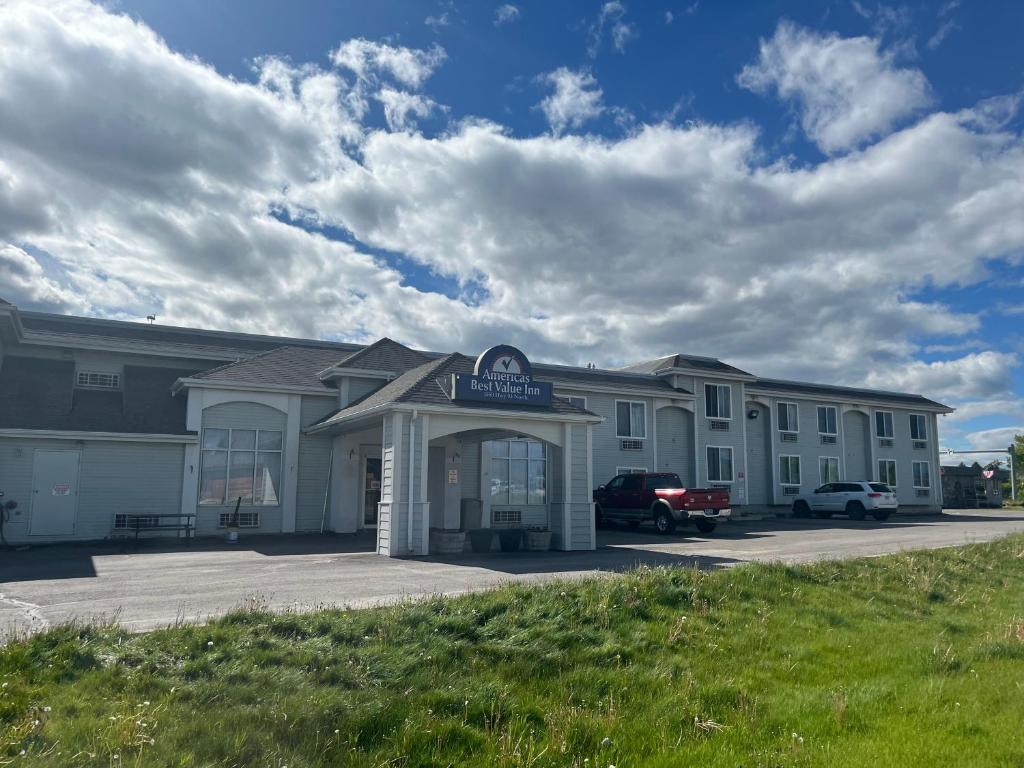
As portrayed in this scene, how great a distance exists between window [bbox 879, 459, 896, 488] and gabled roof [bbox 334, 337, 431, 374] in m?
25.5

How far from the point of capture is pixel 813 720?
241 inches

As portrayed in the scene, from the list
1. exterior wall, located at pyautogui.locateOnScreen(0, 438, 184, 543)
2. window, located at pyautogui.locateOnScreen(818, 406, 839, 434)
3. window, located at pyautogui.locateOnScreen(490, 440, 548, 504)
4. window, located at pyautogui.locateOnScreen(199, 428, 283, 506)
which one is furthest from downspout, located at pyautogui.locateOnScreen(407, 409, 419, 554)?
window, located at pyautogui.locateOnScreen(818, 406, 839, 434)

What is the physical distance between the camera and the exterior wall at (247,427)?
20.2 metres

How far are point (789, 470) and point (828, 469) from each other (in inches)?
109

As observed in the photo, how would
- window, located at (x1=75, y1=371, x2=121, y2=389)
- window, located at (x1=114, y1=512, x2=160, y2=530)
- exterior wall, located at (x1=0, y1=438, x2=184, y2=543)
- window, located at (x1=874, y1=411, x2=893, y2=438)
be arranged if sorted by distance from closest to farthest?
exterior wall, located at (x1=0, y1=438, x2=184, y2=543)
window, located at (x1=114, y1=512, x2=160, y2=530)
window, located at (x1=75, y1=371, x2=121, y2=389)
window, located at (x1=874, y1=411, x2=893, y2=438)

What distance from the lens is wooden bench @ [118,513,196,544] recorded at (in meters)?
19.2

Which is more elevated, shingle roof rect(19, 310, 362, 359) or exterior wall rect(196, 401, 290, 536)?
shingle roof rect(19, 310, 362, 359)

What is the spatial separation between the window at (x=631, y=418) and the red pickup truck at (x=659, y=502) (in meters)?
2.59

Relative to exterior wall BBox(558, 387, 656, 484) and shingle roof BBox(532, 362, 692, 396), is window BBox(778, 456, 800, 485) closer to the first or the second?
shingle roof BBox(532, 362, 692, 396)

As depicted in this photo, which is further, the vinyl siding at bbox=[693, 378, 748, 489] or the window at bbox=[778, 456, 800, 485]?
the window at bbox=[778, 456, 800, 485]

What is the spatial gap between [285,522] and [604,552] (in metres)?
9.34

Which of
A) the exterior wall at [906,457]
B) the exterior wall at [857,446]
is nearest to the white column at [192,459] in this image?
the exterior wall at [857,446]

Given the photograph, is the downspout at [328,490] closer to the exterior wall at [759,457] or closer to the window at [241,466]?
the window at [241,466]

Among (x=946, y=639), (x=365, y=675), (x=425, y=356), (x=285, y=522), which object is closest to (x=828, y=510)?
(x=425, y=356)
